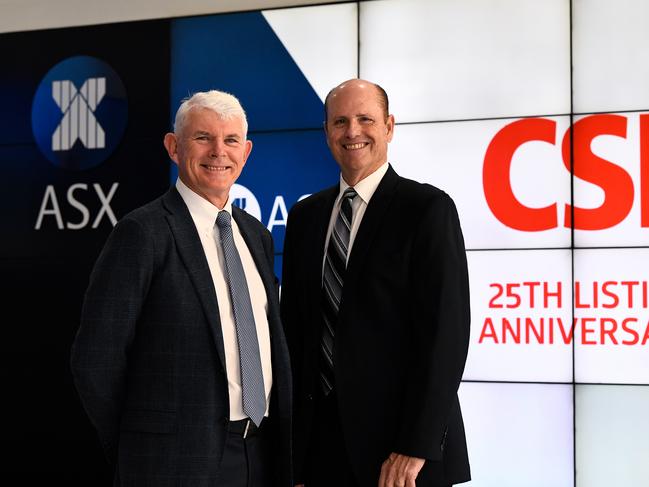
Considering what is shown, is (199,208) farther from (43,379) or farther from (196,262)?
(43,379)

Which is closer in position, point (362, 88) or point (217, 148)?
point (217, 148)

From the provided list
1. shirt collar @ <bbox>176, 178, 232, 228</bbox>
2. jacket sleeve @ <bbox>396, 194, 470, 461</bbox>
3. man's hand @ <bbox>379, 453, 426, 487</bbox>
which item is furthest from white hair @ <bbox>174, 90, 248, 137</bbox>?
man's hand @ <bbox>379, 453, 426, 487</bbox>

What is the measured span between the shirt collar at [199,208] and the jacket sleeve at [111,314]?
Result: 0.20 meters

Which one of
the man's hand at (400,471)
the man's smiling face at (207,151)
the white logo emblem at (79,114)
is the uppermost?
the white logo emblem at (79,114)

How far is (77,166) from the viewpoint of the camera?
186 inches

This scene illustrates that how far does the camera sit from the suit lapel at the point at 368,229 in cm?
205

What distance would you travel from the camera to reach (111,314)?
1824 millimetres

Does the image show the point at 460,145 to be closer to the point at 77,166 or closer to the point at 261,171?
the point at 261,171

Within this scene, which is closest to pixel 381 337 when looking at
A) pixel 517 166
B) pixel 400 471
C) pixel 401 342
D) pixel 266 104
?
pixel 401 342

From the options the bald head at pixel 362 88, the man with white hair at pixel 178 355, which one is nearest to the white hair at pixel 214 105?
the man with white hair at pixel 178 355

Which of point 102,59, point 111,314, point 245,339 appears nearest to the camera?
point 111,314

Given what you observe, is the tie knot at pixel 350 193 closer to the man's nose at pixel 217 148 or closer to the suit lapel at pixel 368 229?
the suit lapel at pixel 368 229

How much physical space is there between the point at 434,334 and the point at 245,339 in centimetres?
46

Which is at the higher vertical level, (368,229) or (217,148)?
(217,148)
